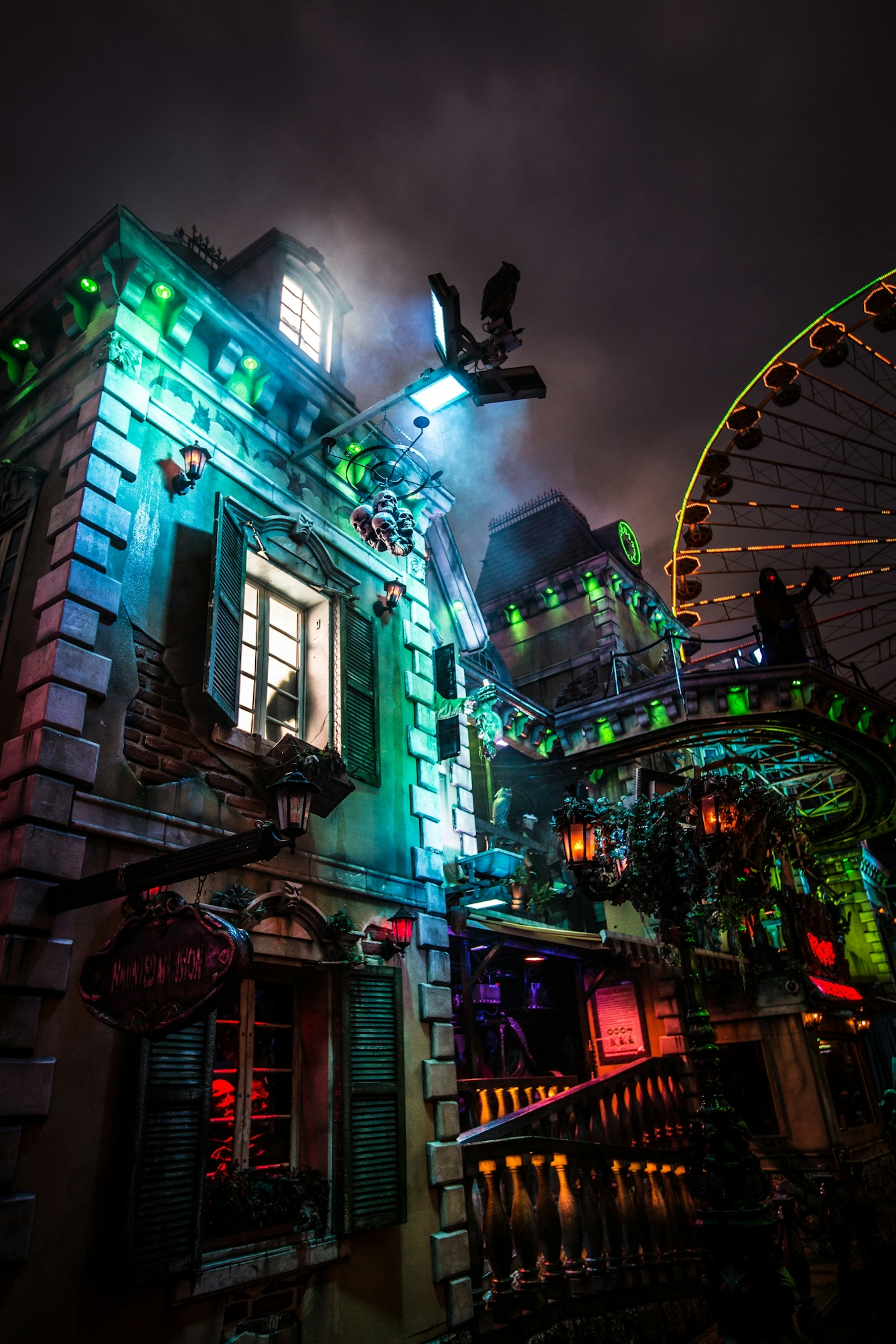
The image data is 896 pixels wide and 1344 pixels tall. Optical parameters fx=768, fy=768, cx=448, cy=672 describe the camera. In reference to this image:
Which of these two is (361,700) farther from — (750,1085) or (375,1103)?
(750,1085)

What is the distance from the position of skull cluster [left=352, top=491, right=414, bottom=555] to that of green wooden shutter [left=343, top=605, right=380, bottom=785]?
0.96m

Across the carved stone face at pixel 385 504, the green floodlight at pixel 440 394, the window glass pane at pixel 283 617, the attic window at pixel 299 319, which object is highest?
the attic window at pixel 299 319

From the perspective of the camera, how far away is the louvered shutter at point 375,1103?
6832mm

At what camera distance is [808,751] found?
60.3 feet

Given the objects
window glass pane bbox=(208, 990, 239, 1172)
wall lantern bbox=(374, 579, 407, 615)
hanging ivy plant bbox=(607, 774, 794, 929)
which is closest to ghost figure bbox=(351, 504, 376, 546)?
wall lantern bbox=(374, 579, 407, 615)

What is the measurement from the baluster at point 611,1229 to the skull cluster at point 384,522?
7890 millimetres

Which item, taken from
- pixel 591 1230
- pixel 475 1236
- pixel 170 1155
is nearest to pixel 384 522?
pixel 170 1155

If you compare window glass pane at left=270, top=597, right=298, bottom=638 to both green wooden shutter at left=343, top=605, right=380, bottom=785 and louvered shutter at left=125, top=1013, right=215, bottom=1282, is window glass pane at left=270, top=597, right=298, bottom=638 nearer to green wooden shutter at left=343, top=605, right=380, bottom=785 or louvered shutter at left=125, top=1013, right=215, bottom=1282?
green wooden shutter at left=343, top=605, right=380, bottom=785

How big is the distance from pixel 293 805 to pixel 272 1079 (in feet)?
10.9

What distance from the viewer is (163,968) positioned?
4.74 metres

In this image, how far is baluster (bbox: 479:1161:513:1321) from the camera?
7559 mm

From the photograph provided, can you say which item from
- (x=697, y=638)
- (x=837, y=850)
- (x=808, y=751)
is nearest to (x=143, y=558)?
(x=697, y=638)

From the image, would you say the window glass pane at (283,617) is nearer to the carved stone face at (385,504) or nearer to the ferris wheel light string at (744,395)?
the carved stone face at (385,504)

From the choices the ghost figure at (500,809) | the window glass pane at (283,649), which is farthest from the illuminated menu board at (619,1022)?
the window glass pane at (283,649)
